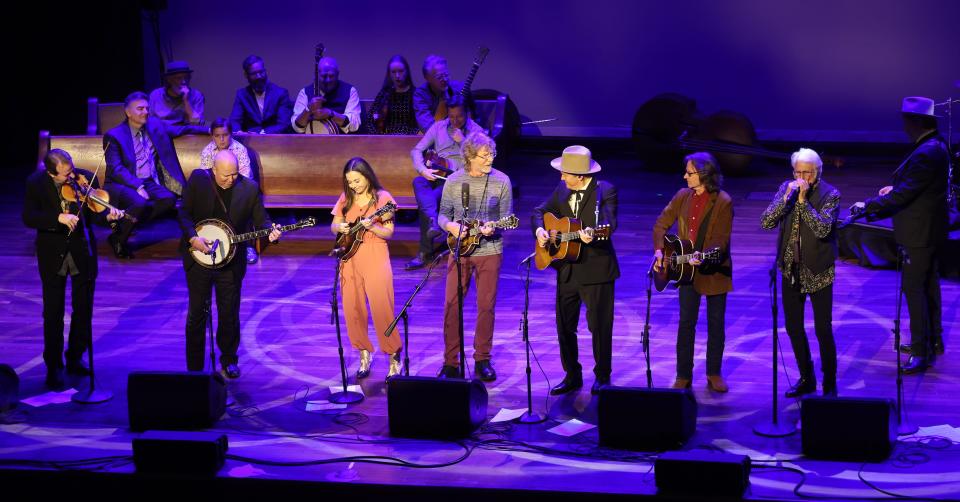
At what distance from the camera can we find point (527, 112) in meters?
16.7

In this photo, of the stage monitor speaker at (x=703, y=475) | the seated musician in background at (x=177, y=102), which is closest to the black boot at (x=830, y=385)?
the stage monitor speaker at (x=703, y=475)

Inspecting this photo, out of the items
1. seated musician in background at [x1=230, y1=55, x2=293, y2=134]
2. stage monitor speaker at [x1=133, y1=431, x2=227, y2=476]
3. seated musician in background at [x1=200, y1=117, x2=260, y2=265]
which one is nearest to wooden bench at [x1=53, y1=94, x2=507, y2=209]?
seated musician in background at [x1=230, y1=55, x2=293, y2=134]

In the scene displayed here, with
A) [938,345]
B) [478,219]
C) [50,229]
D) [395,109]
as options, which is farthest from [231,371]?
[395,109]

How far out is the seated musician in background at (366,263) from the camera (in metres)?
7.34

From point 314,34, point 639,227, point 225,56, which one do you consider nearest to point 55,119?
point 225,56

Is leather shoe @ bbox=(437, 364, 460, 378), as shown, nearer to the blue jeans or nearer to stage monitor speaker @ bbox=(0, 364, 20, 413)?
the blue jeans

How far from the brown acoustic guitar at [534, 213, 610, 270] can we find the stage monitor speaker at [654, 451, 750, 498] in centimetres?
181

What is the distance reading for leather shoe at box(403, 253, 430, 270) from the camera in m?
10.4

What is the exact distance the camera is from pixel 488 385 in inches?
296

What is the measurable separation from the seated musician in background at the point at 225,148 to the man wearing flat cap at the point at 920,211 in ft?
17.7

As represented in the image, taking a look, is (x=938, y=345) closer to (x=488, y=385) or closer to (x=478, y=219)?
(x=488, y=385)

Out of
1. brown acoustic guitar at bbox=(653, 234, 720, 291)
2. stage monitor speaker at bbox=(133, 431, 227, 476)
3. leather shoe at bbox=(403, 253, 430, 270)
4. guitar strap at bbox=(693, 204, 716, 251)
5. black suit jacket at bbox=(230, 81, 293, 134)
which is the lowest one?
stage monitor speaker at bbox=(133, 431, 227, 476)

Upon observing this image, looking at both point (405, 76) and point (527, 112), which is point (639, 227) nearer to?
point (405, 76)

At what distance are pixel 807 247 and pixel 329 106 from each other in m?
6.67
